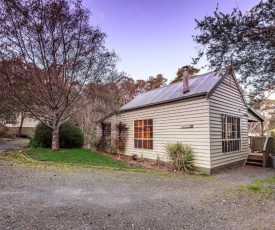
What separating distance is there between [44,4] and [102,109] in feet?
27.1

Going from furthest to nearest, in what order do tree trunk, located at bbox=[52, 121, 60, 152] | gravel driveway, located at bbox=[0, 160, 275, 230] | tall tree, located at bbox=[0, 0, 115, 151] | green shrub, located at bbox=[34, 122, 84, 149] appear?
green shrub, located at bbox=[34, 122, 84, 149] → tree trunk, located at bbox=[52, 121, 60, 152] → tall tree, located at bbox=[0, 0, 115, 151] → gravel driveway, located at bbox=[0, 160, 275, 230]

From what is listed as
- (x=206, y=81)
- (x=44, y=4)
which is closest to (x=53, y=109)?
(x=44, y=4)

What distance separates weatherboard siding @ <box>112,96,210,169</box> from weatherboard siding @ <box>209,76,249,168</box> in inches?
12.5

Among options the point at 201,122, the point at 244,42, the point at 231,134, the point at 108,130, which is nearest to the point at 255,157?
the point at 231,134

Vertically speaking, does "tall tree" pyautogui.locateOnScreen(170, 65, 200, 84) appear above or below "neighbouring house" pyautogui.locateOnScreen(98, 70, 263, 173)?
above

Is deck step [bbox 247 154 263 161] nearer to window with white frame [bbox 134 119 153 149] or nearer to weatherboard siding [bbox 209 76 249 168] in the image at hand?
weatherboard siding [bbox 209 76 249 168]

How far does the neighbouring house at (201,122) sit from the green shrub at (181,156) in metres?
0.25

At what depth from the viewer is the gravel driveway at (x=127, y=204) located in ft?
10.3

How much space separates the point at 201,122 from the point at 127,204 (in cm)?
502

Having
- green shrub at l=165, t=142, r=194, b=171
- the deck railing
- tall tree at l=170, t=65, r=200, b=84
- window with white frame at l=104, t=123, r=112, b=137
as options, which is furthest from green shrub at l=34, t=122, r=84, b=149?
tall tree at l=170, t=65, r=200, b=84

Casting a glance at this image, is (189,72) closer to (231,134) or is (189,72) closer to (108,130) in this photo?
(108,130)

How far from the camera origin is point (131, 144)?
38.3ft

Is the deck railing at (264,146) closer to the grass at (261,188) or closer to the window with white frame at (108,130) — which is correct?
the grass at (261,188)

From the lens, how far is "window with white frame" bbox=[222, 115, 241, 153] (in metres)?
8.69
